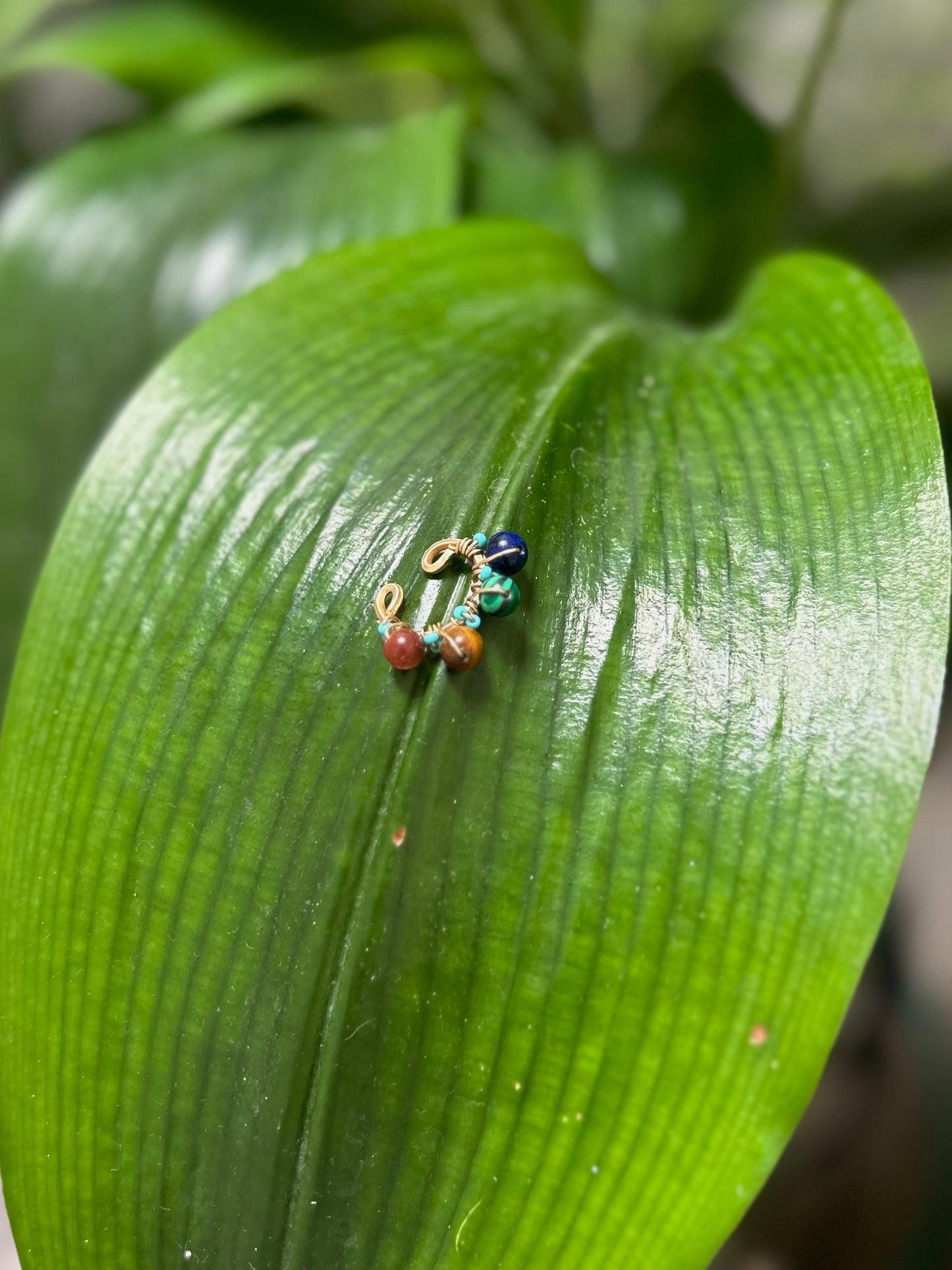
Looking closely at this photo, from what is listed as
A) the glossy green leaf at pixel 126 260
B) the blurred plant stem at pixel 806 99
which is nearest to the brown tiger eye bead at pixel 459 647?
the glossy green leaf at pixel 126 260

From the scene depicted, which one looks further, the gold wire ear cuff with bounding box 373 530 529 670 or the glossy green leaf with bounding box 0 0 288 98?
the glossy green leaf with bounding box 0 0 288 98

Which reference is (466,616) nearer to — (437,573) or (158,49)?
(437,573)

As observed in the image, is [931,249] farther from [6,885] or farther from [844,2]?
[6,885]

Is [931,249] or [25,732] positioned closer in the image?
[25,732]

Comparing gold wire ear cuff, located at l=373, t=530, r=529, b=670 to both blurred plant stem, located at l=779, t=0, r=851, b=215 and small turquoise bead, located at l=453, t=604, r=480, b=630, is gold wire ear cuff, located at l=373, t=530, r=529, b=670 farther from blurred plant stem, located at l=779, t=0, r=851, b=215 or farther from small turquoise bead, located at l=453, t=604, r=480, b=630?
blurred plant stem, located at l=779, t=0, r=851, b=215

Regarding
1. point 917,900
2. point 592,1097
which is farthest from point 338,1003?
point 917,900

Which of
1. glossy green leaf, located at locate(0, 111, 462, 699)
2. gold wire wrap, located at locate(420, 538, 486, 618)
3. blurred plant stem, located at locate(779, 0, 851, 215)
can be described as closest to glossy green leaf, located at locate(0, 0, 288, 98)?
glossy green leaf, located at locate(0, 111, 462, 699)

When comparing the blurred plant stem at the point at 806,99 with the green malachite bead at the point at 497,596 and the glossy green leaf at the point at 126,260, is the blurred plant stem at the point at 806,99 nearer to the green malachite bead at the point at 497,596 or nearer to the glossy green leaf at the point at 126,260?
the glossy green leaf at the point at 126,260
